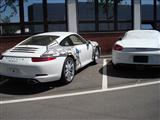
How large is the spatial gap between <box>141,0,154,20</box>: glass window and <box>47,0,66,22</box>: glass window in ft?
14.8

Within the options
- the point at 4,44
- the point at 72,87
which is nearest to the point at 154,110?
the point at 72,87

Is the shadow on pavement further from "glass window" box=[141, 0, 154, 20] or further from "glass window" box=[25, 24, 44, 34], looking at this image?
"glass window" box=[141, 0, 154, 20]

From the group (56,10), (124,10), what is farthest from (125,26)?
(56,10)

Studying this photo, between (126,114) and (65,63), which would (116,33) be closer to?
(65,63)

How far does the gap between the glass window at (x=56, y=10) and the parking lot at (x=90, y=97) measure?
5.34 metres

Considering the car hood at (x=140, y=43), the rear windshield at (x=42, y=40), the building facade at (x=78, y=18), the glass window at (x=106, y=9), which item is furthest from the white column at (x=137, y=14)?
the rear windshield at (x=42, y=40)

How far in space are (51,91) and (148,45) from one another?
127 inches

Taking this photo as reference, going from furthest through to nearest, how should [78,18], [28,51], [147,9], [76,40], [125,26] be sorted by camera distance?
[147,9] < [125,26] < [78,18] < [76,40] < [28,51]

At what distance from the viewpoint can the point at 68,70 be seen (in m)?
8.38

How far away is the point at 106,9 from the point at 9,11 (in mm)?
4770

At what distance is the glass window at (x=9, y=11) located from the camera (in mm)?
13805

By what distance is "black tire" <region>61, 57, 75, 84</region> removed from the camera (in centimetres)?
815

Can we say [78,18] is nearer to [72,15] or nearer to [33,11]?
[72,15]

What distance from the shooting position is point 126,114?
579 cm
